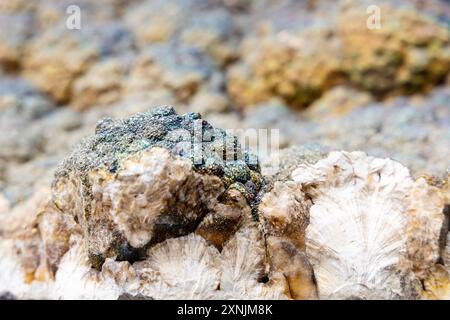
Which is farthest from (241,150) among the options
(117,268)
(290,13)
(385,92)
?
(290,13)

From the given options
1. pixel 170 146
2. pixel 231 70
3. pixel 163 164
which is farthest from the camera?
pixel 231 70

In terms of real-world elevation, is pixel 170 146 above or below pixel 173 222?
above

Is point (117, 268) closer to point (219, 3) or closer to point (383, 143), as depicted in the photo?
point (383, 143)

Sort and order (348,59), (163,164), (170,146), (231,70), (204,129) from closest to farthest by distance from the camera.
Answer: (163,164), (170,146), (204,129), (348,59), (231,70)

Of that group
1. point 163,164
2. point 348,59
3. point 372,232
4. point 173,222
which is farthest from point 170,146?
point 348,59

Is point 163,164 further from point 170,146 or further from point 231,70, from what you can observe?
point 231,70

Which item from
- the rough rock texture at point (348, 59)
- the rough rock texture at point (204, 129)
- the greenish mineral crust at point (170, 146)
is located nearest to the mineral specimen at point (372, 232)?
the rough rock texture at point (204, 129)
